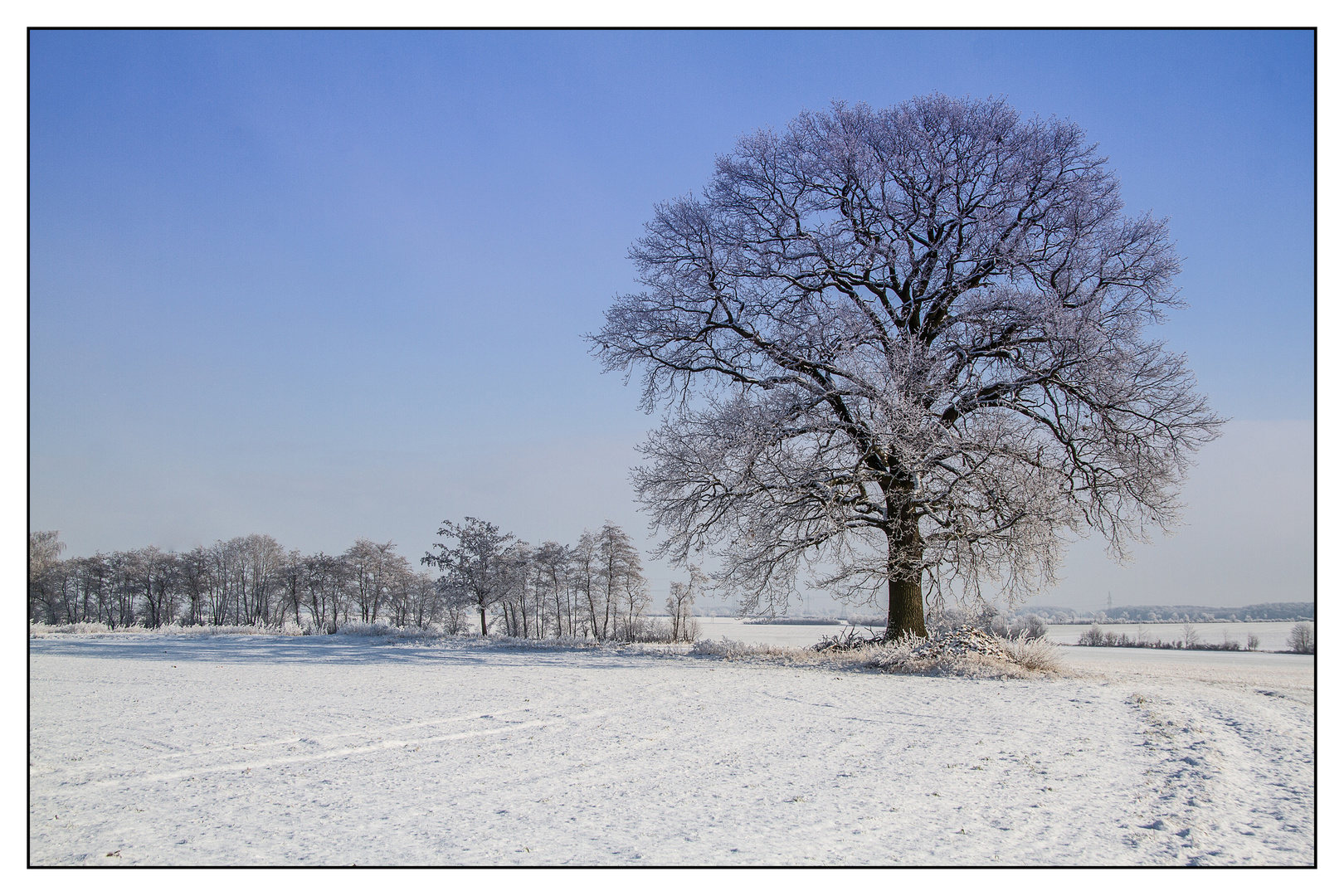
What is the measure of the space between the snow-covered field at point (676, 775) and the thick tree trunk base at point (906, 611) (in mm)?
4287

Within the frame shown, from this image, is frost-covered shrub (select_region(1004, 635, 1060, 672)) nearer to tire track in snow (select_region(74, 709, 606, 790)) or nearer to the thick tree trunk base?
the thick tree trunk base

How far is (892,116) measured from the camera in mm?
14047

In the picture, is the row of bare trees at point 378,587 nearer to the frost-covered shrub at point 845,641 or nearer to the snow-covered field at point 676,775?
the frost-covered shrub at point 845,641

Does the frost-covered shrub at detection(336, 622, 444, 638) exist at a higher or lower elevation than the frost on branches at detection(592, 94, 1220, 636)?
lower

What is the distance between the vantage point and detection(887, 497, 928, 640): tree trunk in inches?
517

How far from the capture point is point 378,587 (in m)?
42.7

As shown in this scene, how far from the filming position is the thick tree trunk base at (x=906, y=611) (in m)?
14.0

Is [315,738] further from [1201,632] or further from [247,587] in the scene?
[247,587]

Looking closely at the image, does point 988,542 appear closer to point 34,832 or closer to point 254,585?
point 34,832

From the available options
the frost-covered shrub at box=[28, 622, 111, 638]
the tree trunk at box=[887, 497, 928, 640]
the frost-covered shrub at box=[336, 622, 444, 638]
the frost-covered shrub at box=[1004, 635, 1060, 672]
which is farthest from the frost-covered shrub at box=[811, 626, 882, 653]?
the frost-covered shrub at box=[28, 622, 111, 638]

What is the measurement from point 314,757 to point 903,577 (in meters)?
10.4

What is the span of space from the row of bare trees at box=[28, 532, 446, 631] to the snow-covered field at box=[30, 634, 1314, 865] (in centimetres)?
3001

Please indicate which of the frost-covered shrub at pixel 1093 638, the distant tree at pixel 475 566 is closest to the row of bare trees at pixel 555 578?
the distant tree at pixel 475 566

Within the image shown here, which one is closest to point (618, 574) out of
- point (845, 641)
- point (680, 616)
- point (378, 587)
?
point (680, 616)
